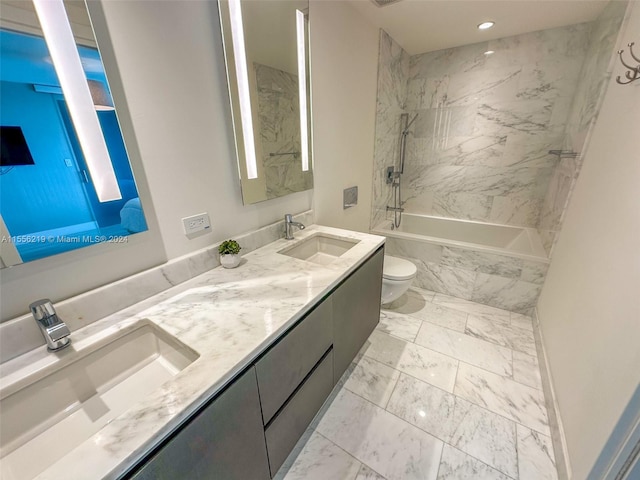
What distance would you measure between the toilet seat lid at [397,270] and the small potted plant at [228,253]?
1151 millimetres

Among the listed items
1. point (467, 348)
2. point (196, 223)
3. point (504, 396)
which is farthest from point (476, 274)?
point (196, 223)

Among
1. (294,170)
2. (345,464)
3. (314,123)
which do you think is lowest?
(345,464)

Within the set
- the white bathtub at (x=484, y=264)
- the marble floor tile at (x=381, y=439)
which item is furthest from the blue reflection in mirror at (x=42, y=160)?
the white bathtub at (x=484, y=264)

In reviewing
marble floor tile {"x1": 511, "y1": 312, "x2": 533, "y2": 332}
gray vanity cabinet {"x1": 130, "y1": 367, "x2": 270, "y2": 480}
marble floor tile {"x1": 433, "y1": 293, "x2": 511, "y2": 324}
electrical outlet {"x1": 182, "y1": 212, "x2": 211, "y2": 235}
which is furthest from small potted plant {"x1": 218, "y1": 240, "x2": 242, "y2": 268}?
marble floor tile {"x1": 511, "y1": 312, "x2": 533, "y2": 332}

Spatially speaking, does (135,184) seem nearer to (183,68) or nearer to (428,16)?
(183,68)

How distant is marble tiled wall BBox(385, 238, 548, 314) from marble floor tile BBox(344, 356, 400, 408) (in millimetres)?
1192

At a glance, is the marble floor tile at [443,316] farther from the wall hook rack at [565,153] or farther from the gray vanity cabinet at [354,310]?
the wall hook rack at [565,153]

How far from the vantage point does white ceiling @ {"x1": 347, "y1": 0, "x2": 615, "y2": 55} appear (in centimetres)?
180

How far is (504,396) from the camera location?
4.97 ft

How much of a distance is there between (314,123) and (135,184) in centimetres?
114

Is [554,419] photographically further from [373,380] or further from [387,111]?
[387,111]

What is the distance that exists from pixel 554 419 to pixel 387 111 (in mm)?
2661

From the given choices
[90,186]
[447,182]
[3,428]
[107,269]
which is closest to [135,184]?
[90,186]

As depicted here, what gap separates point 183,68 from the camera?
3.30 feet
